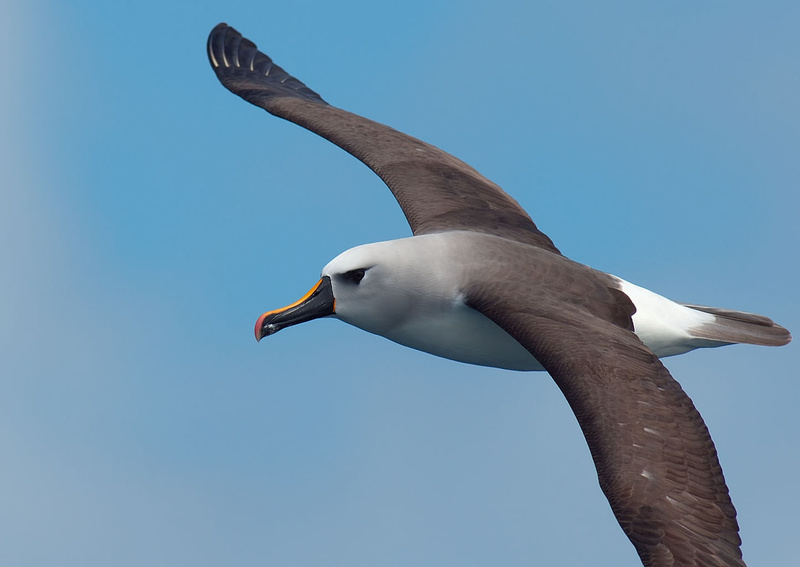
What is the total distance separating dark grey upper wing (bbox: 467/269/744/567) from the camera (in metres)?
8.80

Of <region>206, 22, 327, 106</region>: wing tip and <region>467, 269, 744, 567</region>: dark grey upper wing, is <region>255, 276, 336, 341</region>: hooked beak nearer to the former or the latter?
<region>467, 269, 744, 567</region>: dark grey upper wing

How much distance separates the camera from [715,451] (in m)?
9.30

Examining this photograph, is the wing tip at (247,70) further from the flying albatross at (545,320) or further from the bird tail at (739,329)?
the bird tail at (739,329)

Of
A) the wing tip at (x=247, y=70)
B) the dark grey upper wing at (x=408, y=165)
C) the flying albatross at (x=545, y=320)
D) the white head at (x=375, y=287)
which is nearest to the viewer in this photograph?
the flying albatross at (x=545, y=320)

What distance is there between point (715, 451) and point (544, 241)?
3810 mm

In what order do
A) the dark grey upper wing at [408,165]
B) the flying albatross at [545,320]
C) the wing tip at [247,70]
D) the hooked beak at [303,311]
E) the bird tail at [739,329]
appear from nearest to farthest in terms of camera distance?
the flying albatross at [545,320], the hooked beak at [303,311], the bird tail at [739,329], the dark grey upper wing at [408,165], the wing tip at [247,70]

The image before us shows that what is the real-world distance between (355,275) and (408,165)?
289 centimetres

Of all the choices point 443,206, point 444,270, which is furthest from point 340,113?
point 444,270

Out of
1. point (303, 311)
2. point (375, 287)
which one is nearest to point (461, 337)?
point (375, 287)

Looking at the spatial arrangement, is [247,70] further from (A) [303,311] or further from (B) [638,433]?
(B) [638,433]

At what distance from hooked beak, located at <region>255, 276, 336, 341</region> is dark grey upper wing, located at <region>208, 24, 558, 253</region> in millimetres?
1745

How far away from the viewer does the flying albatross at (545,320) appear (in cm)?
900

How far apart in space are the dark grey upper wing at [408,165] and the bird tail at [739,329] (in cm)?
163

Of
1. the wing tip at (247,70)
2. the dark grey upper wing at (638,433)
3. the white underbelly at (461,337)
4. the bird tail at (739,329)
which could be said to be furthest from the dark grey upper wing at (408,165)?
the dark grey upper wing at (638,433)
